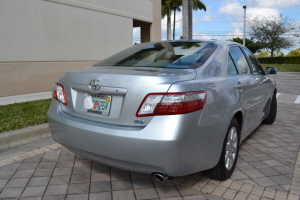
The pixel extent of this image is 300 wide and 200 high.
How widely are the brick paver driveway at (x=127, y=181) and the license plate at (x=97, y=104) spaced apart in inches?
32.8

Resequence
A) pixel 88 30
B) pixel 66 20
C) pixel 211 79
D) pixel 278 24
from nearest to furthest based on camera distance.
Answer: pixel 211 79 → pixel 66 20 → pixel 88 30 → pixel 278 24

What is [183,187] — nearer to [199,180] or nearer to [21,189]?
[199,180]

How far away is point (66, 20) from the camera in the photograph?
8812mm

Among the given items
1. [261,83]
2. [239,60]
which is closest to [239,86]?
[239,60]

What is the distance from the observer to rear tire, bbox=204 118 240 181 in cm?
302

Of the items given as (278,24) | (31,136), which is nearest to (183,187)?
(31,136)

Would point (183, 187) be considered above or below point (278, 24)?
below

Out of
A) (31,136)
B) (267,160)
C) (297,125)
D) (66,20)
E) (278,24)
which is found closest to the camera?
(267,160)

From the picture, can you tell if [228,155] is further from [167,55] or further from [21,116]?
[21,116]

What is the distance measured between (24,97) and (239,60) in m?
5.96

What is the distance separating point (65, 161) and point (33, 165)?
377 mm

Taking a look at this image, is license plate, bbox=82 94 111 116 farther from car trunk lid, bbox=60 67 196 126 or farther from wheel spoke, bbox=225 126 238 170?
wheel spoke, bbox=225 126 238 170

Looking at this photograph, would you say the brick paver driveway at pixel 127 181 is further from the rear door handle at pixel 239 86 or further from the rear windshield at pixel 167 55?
the rear windshield at pixel 167 55

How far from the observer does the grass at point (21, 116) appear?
4.71 m
